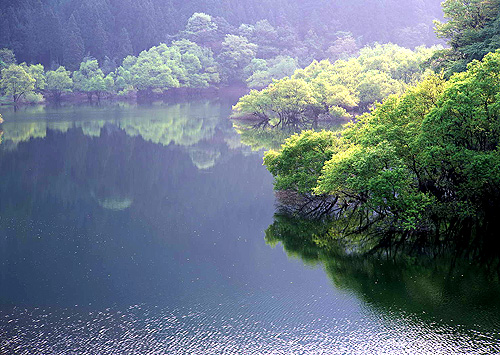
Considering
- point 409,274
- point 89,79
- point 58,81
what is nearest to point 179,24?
point 89,79

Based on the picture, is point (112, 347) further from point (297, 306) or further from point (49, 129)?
point (49, 129)

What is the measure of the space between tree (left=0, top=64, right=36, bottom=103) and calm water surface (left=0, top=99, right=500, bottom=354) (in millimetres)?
44419

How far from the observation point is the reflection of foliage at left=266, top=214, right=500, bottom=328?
15422mm

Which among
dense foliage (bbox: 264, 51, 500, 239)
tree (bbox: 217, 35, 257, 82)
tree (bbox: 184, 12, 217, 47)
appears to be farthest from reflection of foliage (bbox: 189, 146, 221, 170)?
tree (bbox: 184, 12, 217, 47)

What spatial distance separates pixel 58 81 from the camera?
3091 inches

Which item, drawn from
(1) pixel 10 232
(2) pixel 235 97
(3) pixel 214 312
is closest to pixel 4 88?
(2) pixel 235 97

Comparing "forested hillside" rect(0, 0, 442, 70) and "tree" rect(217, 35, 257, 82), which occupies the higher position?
"forested hillside" rect(0, 0, 442, 70)

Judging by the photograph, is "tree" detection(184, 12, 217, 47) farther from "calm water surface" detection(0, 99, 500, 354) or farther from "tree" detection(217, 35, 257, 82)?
"calm water surface" detection(0, 99, 500, 354)

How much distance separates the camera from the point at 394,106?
23.8m

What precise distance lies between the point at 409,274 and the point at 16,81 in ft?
212

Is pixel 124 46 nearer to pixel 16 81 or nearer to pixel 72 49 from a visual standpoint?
pixel 72 49

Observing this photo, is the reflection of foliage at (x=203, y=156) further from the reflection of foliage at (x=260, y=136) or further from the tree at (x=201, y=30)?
the tree at (x=201, y=30)

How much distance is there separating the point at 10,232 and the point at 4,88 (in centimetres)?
5537

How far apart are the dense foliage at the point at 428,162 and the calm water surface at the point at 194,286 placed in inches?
139
